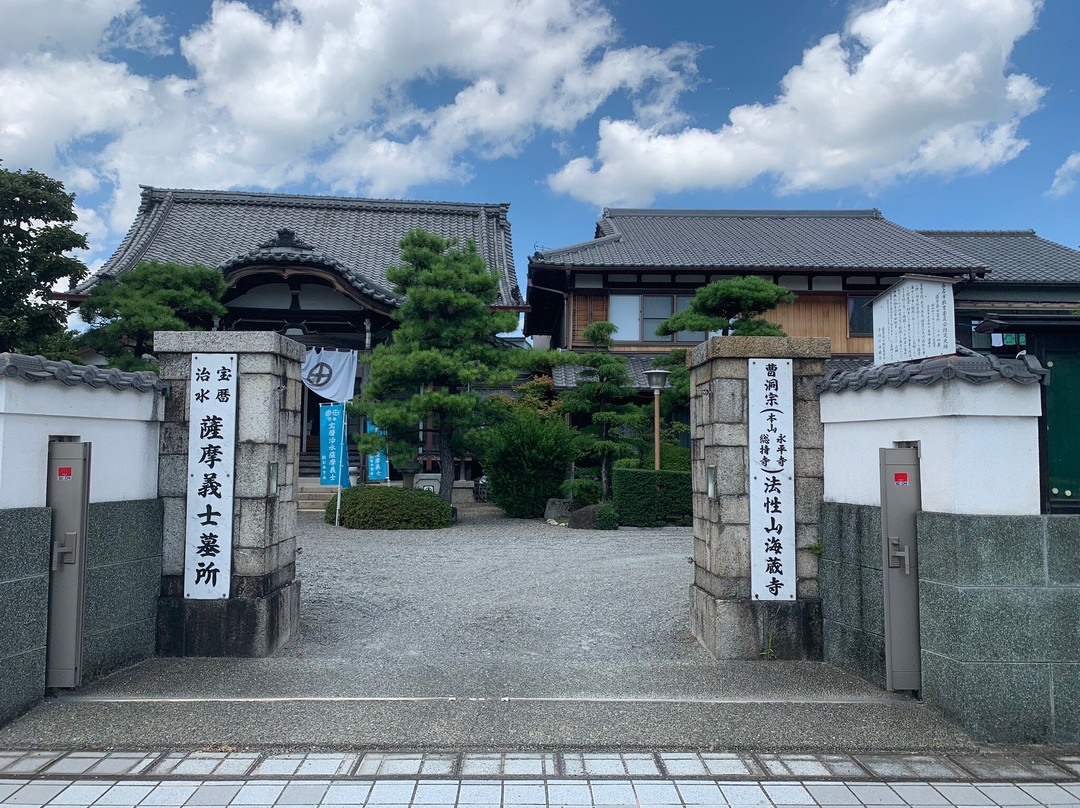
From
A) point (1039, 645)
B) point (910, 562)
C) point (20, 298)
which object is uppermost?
point (20, 298)

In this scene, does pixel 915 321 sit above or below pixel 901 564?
above

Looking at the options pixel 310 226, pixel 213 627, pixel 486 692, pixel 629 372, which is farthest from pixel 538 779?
pixel 310 226

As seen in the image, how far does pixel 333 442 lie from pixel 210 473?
836cm

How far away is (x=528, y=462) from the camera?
14.9 meters

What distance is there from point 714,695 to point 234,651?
Result: 11.0 ft

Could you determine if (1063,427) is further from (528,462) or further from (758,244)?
(758,244)

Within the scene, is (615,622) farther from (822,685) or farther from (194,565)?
(194,565)

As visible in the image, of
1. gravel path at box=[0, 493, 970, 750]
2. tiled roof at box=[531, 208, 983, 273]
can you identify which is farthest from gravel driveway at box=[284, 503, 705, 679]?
tiled roof at box=[531, 208, 983, 273]

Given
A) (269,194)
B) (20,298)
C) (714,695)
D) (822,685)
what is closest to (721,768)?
(714,695)

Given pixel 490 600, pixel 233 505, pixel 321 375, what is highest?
pixel 321 375

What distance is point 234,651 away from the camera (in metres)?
5.29

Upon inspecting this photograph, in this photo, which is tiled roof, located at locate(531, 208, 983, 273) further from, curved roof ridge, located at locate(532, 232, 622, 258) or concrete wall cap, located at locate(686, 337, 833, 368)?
concrete wall cap, located at locate(686, 337, 833, 368)

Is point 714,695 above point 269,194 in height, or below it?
below

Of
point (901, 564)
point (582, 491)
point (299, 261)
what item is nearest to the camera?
point (901, 564)
